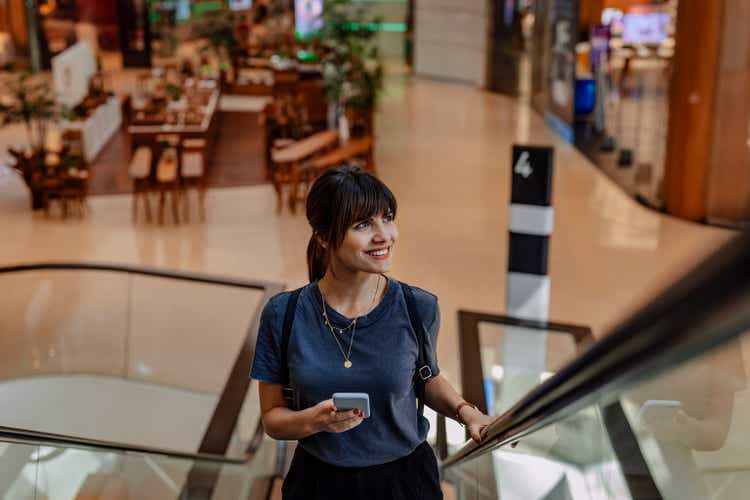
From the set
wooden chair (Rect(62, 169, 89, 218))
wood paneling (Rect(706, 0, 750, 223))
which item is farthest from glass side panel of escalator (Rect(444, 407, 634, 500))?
wooden chair (Rect(62, 169, 89, 218))

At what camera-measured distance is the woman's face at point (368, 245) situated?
2.43 meters

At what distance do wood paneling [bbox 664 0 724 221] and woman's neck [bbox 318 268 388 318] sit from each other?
30.8 feet

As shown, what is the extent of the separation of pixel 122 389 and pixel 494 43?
15.4m

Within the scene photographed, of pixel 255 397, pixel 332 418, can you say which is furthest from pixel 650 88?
pixel 332 418

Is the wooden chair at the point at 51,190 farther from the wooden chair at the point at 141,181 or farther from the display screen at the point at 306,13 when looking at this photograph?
the display screen at the point at 306,13

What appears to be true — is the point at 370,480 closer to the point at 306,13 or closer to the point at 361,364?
the point at 361,364

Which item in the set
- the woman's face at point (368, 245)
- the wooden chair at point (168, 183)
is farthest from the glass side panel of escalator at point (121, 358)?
the woman's face at point (368, 245)

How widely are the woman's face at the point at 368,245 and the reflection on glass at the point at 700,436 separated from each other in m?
0.66

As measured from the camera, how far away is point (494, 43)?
2227cm

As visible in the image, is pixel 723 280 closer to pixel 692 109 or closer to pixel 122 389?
pixel 122 389

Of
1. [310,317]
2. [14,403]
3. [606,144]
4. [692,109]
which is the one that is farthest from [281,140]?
[310,317]

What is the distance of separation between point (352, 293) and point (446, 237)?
8.85 meters

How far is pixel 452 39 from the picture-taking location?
23828 mm

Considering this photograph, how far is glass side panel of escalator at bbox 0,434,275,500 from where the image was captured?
3.64 m
